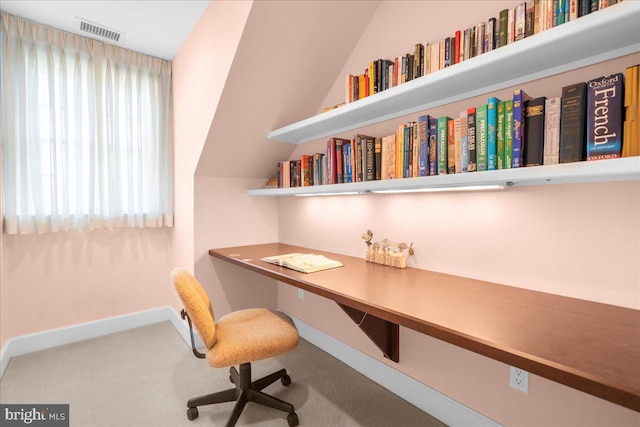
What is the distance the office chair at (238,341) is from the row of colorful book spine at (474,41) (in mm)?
1380

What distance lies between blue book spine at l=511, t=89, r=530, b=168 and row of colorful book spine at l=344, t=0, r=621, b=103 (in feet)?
0.79

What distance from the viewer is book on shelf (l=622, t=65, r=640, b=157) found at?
868 millimetres

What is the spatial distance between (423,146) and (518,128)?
39cm

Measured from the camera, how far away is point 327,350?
7.55 ft

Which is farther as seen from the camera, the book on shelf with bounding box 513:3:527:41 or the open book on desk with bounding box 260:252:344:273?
the open book on desk with bounding box 260:252:344:273

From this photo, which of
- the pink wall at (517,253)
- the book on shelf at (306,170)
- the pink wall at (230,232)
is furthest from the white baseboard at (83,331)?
the pink wall at (517,253)

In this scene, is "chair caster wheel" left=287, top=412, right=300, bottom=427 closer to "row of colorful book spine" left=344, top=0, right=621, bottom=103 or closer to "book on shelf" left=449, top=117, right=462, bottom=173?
"book on shelf" left=449, top=117, right=462, bottom=173

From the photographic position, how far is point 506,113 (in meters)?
1.13

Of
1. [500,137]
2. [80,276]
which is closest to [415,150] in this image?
[500,137]

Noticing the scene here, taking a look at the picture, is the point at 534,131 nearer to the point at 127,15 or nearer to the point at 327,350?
the point at 327,350

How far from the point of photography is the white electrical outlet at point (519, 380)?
4.19 feet

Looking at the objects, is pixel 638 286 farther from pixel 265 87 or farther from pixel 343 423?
pixel 265 87

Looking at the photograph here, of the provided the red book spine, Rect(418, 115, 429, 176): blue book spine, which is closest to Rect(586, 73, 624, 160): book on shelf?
Rect(418, 115, 429, 176): blue book spine

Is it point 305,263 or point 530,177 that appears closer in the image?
point 530,177
